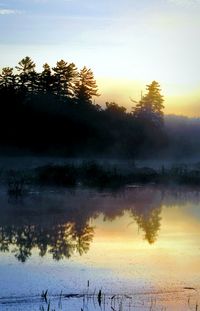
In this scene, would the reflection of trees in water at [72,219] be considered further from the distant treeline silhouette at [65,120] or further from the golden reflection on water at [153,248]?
the distant treeline silhouette at [65,120]

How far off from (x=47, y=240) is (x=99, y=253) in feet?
6.10

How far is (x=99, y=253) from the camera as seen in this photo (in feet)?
41.5

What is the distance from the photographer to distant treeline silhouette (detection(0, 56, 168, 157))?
46.2 meters

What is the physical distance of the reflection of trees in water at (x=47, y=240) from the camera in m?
12.7

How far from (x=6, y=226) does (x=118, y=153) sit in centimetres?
3356

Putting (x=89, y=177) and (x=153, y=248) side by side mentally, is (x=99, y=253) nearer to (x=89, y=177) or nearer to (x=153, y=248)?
(x=153, y=248)

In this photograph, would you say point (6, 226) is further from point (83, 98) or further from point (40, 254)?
point (83, 98)

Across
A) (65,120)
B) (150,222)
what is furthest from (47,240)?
(65,120)

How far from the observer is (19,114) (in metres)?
46.5

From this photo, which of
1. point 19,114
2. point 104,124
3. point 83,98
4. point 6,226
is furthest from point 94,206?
point 83,98

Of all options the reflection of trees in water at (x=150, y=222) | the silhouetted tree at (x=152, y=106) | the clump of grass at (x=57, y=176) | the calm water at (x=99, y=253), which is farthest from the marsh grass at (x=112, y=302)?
the silhouetted tree at (x=152, y=106)

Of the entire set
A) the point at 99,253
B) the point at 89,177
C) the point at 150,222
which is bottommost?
the point at 99,253

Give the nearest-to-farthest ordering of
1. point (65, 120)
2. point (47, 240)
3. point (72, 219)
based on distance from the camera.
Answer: point (47, 240) → point (72, 219) → point (65, 120)

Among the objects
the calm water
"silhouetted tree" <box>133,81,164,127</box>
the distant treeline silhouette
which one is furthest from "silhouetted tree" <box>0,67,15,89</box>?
A: the calm water
